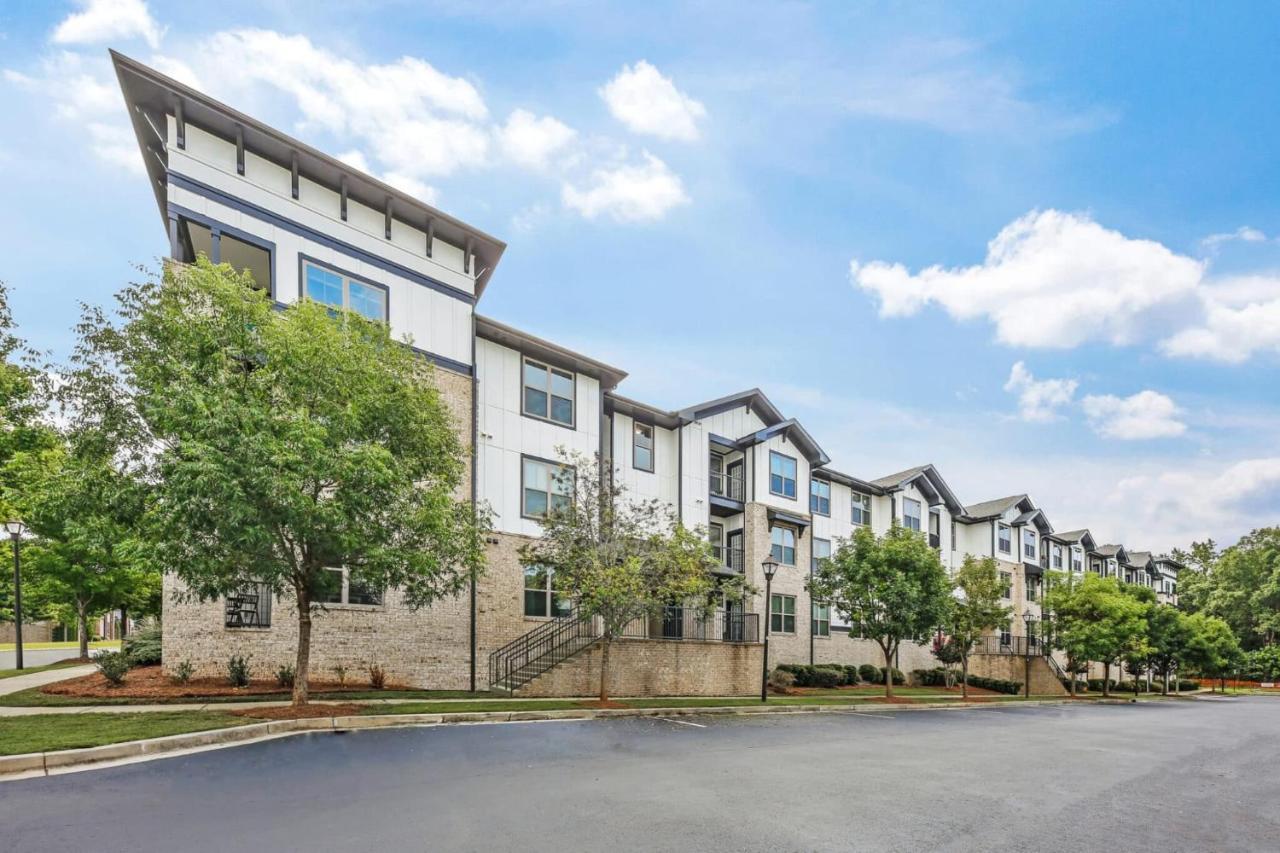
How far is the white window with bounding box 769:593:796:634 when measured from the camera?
31875 mm

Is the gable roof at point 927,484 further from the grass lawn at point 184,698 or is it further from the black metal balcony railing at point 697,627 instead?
the grass lawn at point 184,698

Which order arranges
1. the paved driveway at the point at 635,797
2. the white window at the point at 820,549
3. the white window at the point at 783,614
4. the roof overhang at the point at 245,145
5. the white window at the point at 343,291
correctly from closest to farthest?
the paved driveway at the point at 635,797 < the roof overhang at the point at 245,145 < the white window at the point at 343,291 < the white window at the point at 783,614 < the white window at the point at 820,549

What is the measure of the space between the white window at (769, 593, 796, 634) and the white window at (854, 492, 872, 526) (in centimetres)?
797

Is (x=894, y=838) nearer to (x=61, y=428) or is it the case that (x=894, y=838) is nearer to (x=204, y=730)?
(x=204, y=730)

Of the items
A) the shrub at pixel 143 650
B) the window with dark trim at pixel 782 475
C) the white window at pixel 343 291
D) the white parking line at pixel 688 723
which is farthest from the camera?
the window with dark trim at pixel 782 475

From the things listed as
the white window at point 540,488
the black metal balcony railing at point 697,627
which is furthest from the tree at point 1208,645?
the white window at point 540,488

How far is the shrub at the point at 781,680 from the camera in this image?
28609 millimetres

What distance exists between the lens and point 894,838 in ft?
24.5

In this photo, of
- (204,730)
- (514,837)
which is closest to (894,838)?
(514,837)

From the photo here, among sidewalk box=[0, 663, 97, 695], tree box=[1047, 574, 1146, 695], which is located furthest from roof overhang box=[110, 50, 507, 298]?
tree box=[1047, 574, 1146, 695]

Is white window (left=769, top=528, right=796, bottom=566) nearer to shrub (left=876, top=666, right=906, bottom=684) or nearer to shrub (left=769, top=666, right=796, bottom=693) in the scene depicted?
shrub (left=769, top=666, right=796, bottom=693)

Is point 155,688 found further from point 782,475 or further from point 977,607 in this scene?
point 977,607

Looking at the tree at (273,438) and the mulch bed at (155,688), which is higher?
the tree at (273,438)

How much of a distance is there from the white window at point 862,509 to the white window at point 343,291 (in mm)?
26435
